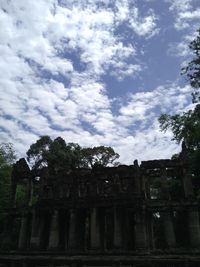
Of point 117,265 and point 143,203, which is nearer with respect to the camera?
point 117,265

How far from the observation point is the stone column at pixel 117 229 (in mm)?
27353

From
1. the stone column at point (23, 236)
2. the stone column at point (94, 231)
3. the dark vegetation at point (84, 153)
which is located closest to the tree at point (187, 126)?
the dark vegetation at point (84, 153)

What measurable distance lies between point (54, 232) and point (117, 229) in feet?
22.2

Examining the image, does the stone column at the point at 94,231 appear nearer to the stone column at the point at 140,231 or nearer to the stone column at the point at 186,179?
the stone column at the point at 140,231

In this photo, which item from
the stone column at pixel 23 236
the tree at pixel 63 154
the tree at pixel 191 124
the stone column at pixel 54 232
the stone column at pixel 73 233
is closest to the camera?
the tree at pixel 191 124

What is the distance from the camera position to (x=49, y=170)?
35281mm

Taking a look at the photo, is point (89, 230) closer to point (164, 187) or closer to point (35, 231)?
point (35, 231)

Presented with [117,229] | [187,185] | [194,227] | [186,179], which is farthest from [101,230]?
[186,179]

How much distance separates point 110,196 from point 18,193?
14.5m

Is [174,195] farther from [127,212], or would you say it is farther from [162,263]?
[162,263]

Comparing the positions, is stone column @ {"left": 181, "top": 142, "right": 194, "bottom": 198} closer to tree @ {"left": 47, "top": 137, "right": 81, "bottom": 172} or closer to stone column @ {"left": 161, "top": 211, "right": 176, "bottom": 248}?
stone column @ {"left": 161, "top": 211, "right": 176, "bottom": 248}

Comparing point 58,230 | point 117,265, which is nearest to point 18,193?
point 58,230

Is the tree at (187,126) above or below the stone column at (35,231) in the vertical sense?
above

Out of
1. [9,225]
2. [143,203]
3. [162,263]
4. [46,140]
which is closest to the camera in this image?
[162,263]
